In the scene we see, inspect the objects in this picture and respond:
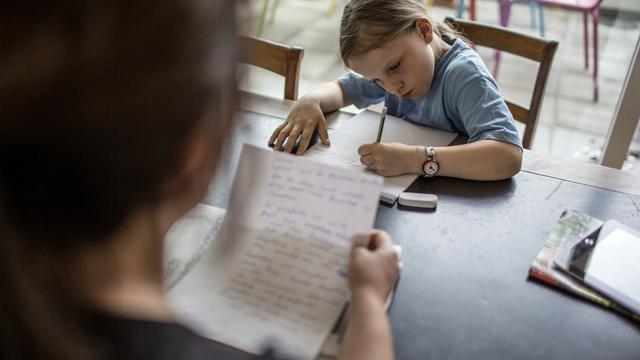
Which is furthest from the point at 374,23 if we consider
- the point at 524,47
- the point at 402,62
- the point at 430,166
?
the point at 524,47

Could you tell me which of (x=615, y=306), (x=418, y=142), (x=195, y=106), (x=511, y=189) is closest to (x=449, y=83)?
(x=418, y=142)

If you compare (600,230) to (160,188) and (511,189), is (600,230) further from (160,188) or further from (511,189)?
(160,188)

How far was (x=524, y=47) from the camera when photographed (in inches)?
58.8

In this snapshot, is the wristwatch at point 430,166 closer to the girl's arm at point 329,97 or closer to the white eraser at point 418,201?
the white eraser at point 418,201

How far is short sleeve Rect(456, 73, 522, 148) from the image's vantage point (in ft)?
3.72

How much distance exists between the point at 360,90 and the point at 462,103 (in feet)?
1.03

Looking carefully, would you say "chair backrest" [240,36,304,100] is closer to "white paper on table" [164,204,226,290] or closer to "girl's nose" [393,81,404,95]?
"girl's nose" [393,81,404,95]

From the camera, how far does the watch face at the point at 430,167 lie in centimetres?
108

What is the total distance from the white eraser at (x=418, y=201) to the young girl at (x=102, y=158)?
20.0 inches

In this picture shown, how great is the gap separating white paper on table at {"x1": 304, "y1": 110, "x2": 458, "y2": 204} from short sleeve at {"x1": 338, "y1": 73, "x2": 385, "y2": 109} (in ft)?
0.39

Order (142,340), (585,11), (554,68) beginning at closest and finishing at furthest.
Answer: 1. (142,340)
2. (585,11)
3. (554,68)

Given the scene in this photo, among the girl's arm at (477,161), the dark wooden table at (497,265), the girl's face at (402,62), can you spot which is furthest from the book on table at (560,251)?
the girl's face at (402,62)

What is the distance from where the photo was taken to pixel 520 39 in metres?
1.49

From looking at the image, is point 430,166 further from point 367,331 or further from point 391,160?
point 367,331
